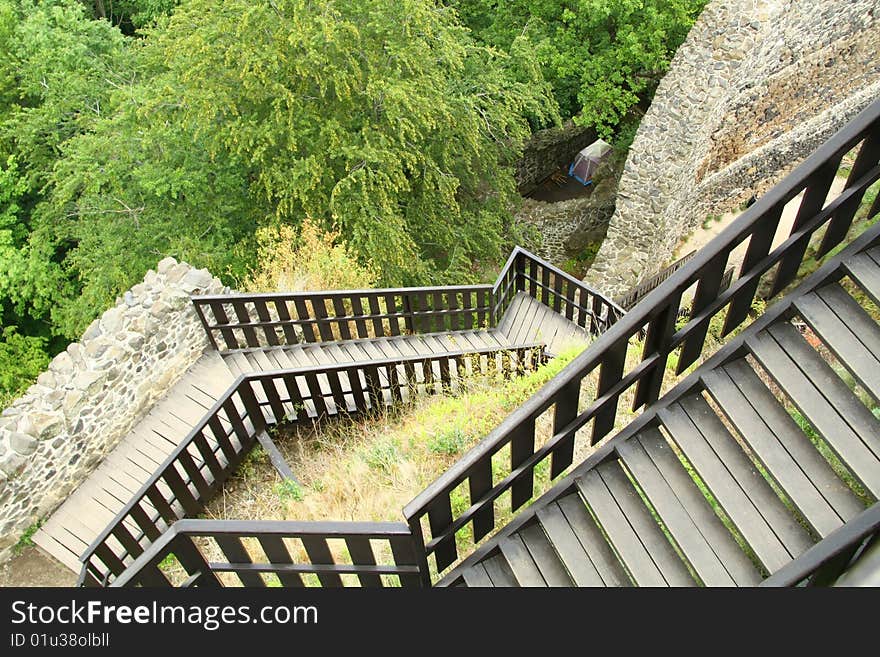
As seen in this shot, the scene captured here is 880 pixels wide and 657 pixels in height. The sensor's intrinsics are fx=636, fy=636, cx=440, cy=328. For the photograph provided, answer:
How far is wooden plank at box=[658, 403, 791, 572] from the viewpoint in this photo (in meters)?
3.19

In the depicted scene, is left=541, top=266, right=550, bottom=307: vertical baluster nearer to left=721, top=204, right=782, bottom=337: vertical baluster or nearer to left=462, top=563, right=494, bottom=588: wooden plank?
left=721, top=204, right=782, bottom=337: vertical baluster

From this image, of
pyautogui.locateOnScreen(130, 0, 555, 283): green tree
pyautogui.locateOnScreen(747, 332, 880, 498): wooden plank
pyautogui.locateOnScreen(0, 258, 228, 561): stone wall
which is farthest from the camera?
pyautogui.locateOnScreen(130, 0, 555, 283): green tree

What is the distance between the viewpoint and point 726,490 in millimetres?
3398

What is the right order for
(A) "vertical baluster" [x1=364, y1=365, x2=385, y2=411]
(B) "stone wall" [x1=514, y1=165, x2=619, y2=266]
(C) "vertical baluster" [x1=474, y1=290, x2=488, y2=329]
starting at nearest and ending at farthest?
(A) "vertical baluster" [x1=364, y1=365, x2=385, y2=411], (C) "vertical baluster" [x1=474, y1=290, x2=488, y2=329], (B) "stone wall" [x1=514, y1=165, x2=619, y2=266]

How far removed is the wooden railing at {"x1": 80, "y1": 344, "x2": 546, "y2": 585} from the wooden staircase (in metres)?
3.18

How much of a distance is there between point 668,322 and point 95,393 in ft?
19.6

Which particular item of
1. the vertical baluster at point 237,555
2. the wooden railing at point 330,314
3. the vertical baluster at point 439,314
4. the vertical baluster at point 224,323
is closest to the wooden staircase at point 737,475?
the vertical baluster at point 237,555

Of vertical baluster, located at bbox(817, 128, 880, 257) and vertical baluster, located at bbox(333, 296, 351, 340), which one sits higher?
vertical baluster, located at bbox(333, 296, 351, 340)

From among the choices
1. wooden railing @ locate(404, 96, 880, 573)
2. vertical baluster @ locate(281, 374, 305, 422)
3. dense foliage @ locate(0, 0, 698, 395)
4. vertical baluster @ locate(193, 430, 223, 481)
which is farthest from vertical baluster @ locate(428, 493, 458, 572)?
dense foliage @ locate(0, 0, 698, 395)

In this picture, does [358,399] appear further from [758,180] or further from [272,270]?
[758,180]

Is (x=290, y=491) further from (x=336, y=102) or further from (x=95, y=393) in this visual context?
(x=336, y=102)

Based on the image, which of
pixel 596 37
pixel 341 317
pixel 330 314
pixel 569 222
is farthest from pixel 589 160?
pixel 341 317

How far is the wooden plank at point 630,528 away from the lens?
347 cm

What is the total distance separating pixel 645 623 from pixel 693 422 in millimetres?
1278
